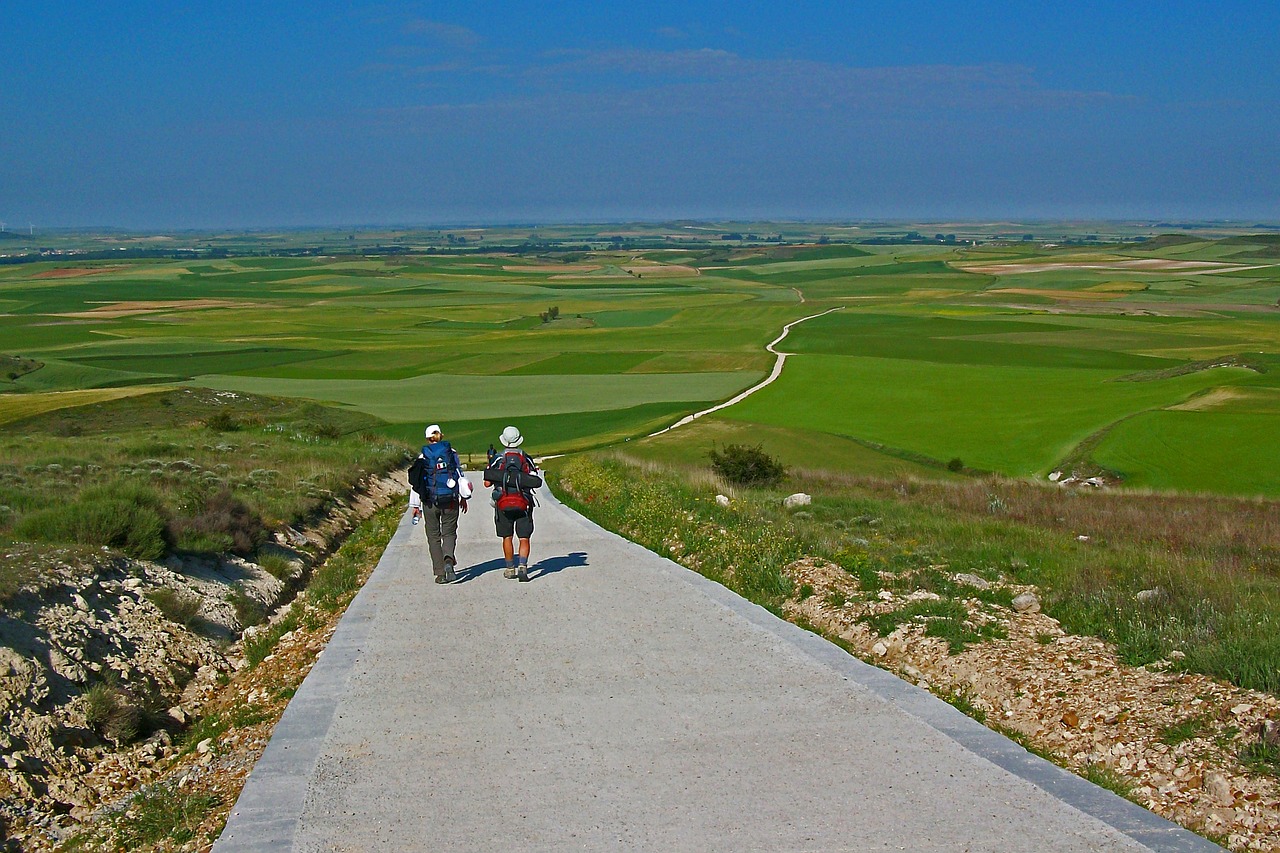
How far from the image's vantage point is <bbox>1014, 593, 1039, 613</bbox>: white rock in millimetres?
9266

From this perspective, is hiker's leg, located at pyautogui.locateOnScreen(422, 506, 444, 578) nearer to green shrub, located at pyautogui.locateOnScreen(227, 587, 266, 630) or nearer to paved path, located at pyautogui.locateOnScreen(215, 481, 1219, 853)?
green shrub, located at pyautogui.locateOnScreen(227, 587, 266, 630)

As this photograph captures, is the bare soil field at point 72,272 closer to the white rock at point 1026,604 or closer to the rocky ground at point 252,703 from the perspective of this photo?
the rocky ground at point 252,703

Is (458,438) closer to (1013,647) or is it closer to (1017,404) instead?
(1017,404)

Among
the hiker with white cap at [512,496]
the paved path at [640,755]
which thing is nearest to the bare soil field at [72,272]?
the hiker with white cap at [512,496]

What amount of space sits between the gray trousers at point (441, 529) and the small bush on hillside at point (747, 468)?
16763 mm

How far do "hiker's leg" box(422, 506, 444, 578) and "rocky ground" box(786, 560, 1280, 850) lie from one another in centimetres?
441

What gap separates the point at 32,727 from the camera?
7.78 m

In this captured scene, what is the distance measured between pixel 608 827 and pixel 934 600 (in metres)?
4.92

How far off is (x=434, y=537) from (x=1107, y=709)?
7289mm

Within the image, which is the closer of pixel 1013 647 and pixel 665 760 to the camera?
pixel 665 760

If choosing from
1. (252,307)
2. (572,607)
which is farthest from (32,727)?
(252,307)

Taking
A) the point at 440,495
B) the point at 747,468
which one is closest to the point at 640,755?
the point at 440,495

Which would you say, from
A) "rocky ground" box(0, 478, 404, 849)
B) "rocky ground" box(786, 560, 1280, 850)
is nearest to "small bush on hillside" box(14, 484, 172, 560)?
"rocky ground" box(0, 478, 404, 849)

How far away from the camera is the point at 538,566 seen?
1266 cm
